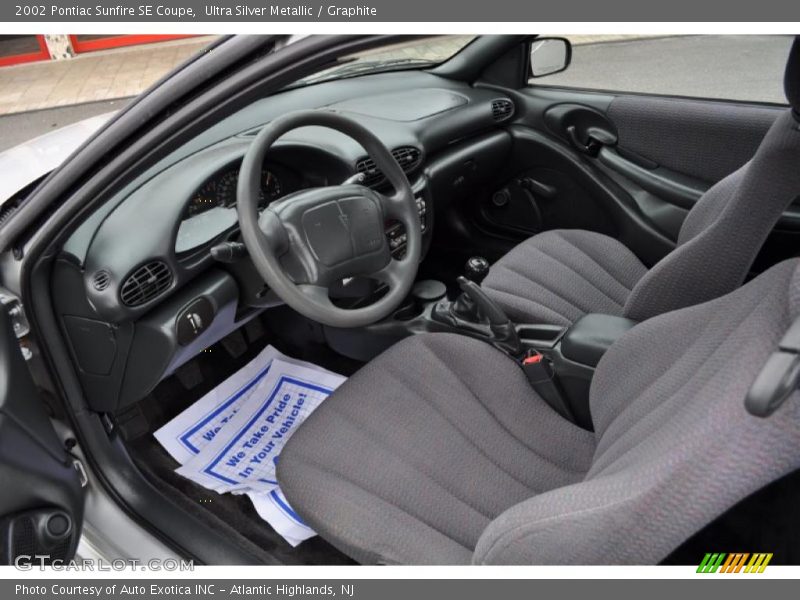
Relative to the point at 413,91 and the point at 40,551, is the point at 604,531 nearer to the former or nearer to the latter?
the point at 40,551

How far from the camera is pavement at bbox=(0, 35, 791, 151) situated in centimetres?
205

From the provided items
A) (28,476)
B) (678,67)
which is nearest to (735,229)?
(28,476)

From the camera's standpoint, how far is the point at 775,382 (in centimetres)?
66

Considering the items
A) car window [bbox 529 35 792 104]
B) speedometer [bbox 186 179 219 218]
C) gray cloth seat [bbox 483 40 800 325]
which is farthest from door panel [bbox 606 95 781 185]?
speedometer [bbox 186 179 219 218]

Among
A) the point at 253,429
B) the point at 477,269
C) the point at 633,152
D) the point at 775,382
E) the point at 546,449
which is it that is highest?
the point at 775,382

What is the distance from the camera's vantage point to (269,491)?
1.69 metres

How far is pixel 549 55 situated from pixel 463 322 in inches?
44.6

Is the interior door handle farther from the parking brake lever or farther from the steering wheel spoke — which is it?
the steering wheel spoke

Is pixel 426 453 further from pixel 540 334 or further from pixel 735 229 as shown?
pixel 735 229

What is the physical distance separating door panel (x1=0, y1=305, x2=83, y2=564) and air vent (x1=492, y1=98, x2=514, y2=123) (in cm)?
172

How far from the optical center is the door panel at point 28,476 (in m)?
1.19

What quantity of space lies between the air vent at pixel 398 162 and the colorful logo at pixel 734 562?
4.10ft
